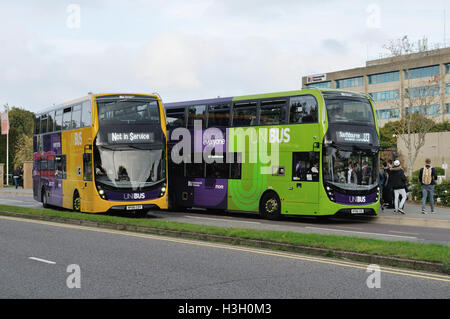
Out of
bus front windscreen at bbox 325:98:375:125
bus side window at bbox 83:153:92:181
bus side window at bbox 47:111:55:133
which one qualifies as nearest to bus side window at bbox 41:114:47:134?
bus side window at bbox 47:111:55:133

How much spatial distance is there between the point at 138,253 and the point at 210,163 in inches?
407

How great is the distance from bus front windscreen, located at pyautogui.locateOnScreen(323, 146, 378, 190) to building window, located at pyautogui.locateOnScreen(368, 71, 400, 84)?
72.9 metres

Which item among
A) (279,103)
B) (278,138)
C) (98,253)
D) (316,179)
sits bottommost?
(98,253)

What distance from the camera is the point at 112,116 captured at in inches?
738

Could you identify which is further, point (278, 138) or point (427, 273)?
point (278, 138)

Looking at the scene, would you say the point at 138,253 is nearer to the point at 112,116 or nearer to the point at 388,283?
the point at 388,283

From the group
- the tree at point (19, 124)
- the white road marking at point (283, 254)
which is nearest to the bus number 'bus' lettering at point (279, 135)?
the white road marking at point (283, 254)

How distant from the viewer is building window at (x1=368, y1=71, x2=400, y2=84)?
286 ft

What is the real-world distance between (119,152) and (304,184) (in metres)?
5.96

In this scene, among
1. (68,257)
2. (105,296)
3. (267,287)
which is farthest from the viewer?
(68,257)

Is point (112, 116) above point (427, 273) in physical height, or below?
above

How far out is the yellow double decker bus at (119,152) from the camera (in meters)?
18.6

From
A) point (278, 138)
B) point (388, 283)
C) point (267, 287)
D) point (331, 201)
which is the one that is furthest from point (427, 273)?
point (278, 138)

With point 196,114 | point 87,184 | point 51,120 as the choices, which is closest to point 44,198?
point 51,120
